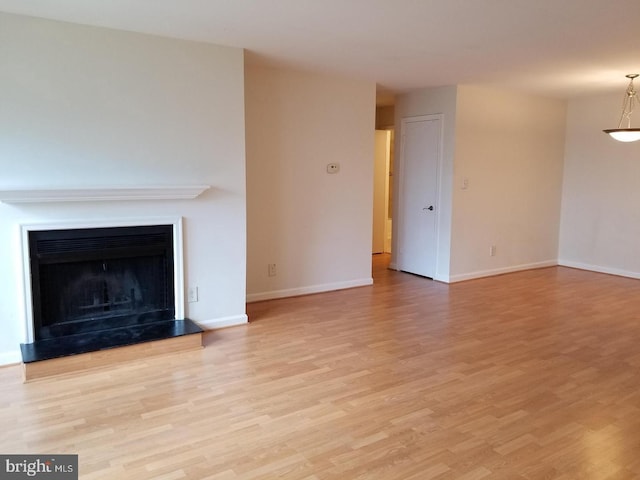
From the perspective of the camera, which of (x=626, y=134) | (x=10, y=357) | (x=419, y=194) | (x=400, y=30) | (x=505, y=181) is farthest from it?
(x=505, y=181)

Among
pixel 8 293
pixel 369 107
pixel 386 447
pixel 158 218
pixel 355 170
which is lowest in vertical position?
pixel 386 447

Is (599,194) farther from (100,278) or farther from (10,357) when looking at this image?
(10,357)

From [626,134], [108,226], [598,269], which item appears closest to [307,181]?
[108,226]

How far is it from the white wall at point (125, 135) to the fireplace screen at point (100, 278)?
0.13 meters

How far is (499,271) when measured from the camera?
20.9 feet

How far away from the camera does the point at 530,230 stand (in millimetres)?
6684

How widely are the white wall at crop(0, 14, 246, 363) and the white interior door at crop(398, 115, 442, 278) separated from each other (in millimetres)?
2742

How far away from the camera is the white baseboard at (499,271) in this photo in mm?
5977

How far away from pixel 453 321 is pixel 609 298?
81.6 inches

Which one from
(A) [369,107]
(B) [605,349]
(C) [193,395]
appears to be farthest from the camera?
(A) [369,107]

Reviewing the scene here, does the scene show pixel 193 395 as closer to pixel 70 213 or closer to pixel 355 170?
pixel 70 213

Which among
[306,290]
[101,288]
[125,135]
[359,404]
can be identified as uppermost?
[125,135]

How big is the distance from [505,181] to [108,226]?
15.7 ft

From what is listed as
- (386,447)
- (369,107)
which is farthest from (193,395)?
(369,107)
